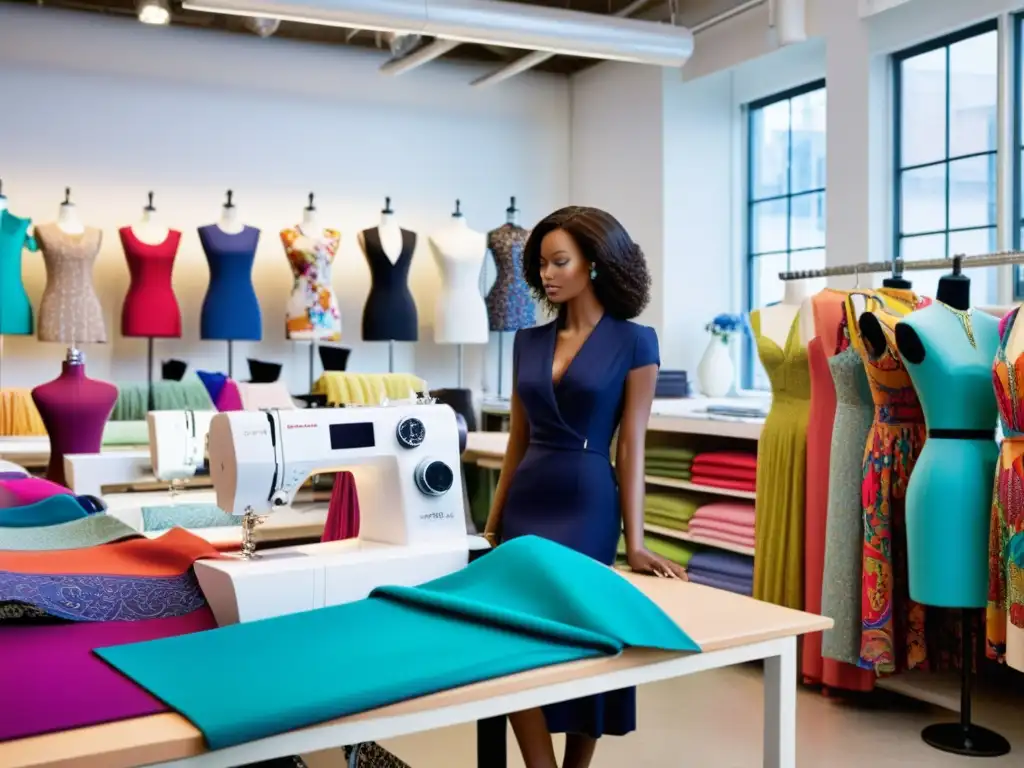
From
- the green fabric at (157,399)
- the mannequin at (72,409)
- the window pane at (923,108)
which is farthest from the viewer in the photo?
the green fabric at (157,399)

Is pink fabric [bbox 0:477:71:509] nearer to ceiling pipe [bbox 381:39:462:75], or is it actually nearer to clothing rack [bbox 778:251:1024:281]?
clothing rack [bbox 778:251:1024:281]

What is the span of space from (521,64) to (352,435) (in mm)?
5389

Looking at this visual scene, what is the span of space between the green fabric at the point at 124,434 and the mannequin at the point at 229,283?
1.66 metres

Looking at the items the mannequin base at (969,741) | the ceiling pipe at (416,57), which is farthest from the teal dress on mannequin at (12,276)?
the mannequin base at (969,741)

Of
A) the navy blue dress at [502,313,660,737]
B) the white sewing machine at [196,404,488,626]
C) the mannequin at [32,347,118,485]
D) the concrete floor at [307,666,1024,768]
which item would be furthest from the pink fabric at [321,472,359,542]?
the mannequin at [32,347,118,485]

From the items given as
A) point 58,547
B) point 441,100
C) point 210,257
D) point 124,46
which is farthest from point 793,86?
point 58,547

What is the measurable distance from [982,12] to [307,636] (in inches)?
184

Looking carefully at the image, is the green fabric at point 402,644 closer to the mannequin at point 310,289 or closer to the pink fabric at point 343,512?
the pink fabric at point 343,512

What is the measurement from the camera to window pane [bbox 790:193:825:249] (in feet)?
20.5

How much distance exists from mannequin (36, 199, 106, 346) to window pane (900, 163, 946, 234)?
4281 millimetres

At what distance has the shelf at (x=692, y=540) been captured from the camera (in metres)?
4.15

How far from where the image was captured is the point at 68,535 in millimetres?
2041

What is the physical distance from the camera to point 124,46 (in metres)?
6.66

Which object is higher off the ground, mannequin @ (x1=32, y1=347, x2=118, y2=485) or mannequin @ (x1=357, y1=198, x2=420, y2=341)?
mannequin @ (x1=357, y1=198, x2=420, y2=341)
